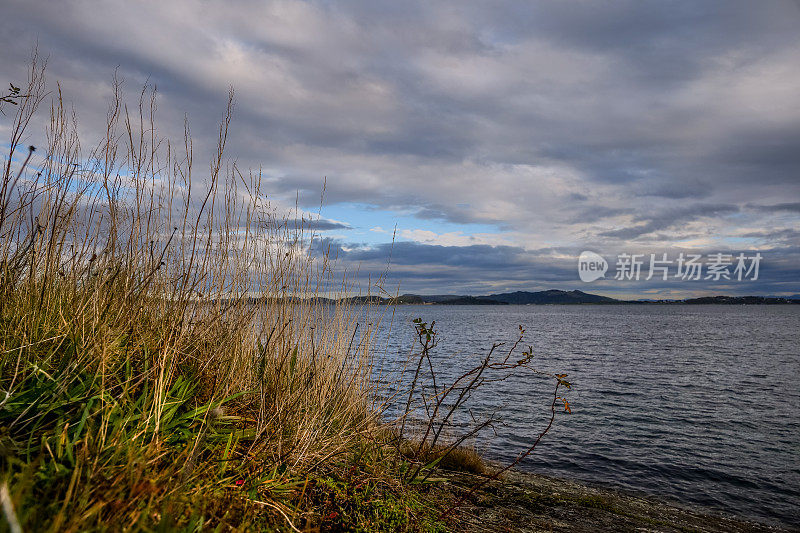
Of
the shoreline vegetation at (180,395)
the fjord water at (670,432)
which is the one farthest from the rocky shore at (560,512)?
the fjord water at (670,432)

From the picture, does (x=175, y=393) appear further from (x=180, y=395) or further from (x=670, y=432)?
(x=670, y=432)

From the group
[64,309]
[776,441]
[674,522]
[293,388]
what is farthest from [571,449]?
[64,309]

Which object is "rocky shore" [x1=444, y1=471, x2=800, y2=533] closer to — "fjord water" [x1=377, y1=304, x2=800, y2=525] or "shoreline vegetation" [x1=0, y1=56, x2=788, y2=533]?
"shoreline vegetation" [x1=0, y1=56, x2=788, y2=533]

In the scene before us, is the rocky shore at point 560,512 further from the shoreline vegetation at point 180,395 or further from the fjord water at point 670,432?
the fjord water at point 670,432

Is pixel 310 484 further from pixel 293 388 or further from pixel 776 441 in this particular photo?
pixel 776 441

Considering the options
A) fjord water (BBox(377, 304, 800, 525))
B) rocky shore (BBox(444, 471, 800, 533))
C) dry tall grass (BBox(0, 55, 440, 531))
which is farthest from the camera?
fjord water (BBox(377, 304, 800, 525))

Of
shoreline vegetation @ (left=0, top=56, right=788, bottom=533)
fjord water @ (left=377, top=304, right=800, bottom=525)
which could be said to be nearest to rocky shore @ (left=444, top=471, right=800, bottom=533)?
shoreline vegetation @ (left=0, top=56, right=788, bottom=533)

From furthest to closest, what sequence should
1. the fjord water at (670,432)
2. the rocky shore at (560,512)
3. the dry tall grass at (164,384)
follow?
1. the fjord water at (670,432)
2. the rocky shore at (560,512)
3. the dry tall grass at (164,384)

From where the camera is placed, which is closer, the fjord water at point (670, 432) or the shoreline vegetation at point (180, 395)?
the shoreline vegetation at point (180, 395)

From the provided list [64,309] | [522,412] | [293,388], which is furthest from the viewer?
[522,412]

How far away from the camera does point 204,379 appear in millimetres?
3209

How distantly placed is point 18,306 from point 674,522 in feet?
22.7

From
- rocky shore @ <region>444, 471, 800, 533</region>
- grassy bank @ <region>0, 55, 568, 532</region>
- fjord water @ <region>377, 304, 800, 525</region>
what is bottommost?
fjord water @ <region>377, 304, 800, 525</region>

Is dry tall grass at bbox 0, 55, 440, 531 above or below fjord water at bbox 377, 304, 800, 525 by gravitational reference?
above
